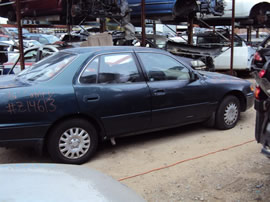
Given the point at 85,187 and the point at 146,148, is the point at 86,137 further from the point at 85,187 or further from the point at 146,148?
the point at 85,187

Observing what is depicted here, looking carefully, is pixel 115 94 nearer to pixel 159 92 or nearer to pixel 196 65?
pixel 159 92

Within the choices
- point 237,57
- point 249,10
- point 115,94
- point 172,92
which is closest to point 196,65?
point 237,57

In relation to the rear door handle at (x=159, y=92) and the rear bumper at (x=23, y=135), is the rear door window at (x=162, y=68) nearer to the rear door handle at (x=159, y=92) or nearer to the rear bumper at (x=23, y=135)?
the rear door handle at (x=159, y=92)

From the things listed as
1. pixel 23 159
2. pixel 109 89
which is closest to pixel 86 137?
pixel 109 89

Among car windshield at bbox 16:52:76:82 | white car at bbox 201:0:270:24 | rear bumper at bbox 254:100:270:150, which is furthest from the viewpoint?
white car at bbox 201:0:270:24

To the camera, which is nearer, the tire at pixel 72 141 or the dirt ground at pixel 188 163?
the dirt ground at pixel 188 163

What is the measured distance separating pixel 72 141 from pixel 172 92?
5.48 ft

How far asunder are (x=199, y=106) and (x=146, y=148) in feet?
3.67

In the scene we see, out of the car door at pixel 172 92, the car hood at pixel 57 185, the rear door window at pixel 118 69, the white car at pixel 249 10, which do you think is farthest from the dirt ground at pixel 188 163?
the white car at pixel 249 10

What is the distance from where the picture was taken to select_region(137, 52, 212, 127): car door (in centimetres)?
462

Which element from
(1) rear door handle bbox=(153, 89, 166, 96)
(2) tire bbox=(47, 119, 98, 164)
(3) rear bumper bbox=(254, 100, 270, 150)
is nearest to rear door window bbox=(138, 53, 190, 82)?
(1) rear door handle bbox=(153, 89, 166, 96)

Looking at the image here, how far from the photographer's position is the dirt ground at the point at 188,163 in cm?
340

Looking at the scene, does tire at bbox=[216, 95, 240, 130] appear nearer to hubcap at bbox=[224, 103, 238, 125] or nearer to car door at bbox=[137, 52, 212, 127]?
hubcap at bbox=[224, 103, 238, 125]

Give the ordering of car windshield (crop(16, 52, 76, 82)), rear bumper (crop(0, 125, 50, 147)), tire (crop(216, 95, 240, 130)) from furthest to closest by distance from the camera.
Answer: tire (crop(216, 95, 240, 130)), car windshield (crop(16, 52, 76, 82)), rear bumper (crop(0, 125, 50, 147))
